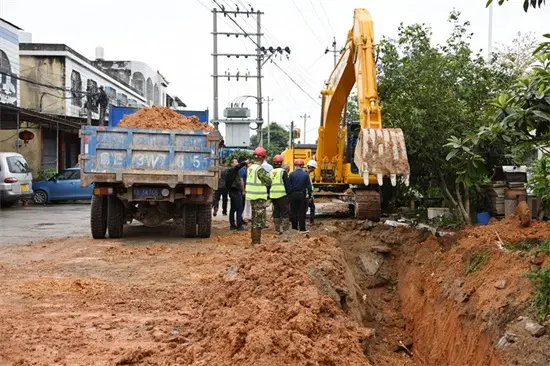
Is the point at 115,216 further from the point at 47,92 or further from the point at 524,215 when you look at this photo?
the point at 47,92

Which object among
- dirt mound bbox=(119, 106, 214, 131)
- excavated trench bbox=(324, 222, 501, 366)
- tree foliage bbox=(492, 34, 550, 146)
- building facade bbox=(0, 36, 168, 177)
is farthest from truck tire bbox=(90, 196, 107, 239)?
building facade bbox=(0, 36, 168, 177)

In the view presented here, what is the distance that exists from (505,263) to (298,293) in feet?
8.21

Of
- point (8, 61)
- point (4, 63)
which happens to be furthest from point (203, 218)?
point (8, 61)

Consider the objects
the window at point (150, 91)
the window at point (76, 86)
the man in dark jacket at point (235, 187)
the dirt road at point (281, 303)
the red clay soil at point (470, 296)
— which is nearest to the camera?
the dirt road at point (281, 303)

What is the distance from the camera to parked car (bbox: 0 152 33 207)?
18500 mm

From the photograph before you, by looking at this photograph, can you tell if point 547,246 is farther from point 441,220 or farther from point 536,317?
point 441,220

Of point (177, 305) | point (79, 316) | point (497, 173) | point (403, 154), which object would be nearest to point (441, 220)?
point (497, 173)

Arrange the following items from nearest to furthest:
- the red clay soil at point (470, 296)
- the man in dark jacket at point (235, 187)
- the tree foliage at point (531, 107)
→ the red clay soil at point (470, 296)
the tree foliage at point (531, 107)
the man in dark jacket at point (235, 187)

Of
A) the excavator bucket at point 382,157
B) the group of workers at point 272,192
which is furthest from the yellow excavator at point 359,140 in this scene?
the group of workers at point 272,192

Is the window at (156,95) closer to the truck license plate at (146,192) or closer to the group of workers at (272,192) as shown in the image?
the group of workers at (272,192)

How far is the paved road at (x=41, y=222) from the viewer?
1291 centimetres

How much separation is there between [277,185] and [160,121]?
262 centimetres

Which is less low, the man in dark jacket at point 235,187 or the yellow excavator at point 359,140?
the yellow excavator at point 359,140

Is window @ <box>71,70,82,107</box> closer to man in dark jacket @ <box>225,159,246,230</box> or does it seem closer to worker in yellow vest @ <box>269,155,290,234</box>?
man in dark jacket @ <box>225,159,246,230</box>
